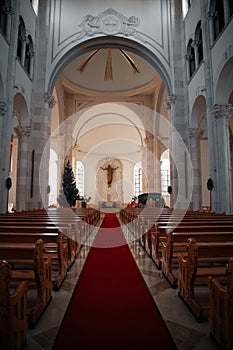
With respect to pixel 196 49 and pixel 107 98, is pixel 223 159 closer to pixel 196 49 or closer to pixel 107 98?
pixel 196 49

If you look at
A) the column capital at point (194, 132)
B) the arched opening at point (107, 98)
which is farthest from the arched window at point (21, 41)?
the column capital at point (194, 132)

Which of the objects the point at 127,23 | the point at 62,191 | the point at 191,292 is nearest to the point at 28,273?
the point at 191,292

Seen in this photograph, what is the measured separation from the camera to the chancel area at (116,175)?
7.86 ft

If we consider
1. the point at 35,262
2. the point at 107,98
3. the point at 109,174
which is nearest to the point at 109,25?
the point at 107,98

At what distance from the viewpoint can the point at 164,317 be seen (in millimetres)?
2525

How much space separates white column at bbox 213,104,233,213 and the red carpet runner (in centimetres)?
579

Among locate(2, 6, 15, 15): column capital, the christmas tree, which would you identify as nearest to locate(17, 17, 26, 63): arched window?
locate(2, 6, 15, 15): column capital

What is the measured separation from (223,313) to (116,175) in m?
25.1

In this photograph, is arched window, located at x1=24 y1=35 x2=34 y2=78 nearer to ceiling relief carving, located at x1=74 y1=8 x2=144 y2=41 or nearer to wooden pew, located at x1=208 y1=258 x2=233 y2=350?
ceiling relief carving, located at x1=74 y1=8 x2=144 y2=41

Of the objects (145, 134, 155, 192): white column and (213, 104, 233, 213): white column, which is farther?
(145, 134, 155, 192): white column

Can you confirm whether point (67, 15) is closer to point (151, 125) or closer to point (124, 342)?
point (151, 125)

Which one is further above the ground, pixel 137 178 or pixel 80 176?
pixel 80 176

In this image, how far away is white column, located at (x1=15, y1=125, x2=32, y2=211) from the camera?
Answer: 1088 cm

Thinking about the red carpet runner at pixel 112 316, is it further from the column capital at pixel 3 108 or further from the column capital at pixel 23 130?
the column capital at pixel 23 130
